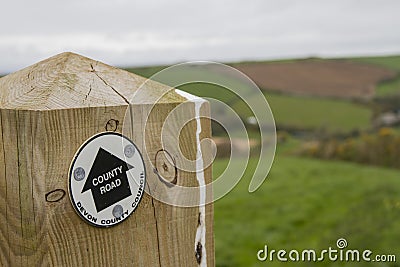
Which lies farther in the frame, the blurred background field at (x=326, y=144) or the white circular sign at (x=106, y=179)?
the blurred background field at (x=326, y=144)

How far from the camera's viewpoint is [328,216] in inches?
159

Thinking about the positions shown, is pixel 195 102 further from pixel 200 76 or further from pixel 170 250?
pixel 170 250

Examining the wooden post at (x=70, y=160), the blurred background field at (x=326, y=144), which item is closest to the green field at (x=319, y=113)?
the blurred background field at (x=326, y=144)

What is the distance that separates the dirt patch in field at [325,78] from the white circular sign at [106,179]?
3.63m

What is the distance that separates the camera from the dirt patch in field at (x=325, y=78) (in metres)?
4.48

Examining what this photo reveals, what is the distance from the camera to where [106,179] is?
0.84m

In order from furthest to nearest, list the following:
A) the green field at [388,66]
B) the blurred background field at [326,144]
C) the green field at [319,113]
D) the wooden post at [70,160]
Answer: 1. the green field at [388,66]
2. the green field at [319,113]
3. the blurred background field at [326,144]
4. the wooden post at [70,160]

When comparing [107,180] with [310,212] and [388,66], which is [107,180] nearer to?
[310,212]

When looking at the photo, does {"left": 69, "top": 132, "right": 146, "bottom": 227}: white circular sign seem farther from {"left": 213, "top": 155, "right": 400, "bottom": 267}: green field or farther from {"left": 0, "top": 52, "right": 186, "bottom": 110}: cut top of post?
{"left": 213, "top": 155, "right": 400, "bottom": 267}: green field

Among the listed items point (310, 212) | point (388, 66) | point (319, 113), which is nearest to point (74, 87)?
point (310, 212)

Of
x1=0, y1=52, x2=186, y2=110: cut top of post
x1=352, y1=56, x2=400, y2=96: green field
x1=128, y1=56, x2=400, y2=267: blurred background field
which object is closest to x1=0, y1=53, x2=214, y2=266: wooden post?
x1=0, y1=52, x2=186, y2=110: cut top of post

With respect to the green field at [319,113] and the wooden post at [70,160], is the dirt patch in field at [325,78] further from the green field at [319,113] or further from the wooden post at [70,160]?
the wooden post at [70,160]

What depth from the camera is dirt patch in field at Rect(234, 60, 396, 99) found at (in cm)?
448

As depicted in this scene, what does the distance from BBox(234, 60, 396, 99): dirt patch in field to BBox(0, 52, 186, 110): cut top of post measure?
11.7 feet
